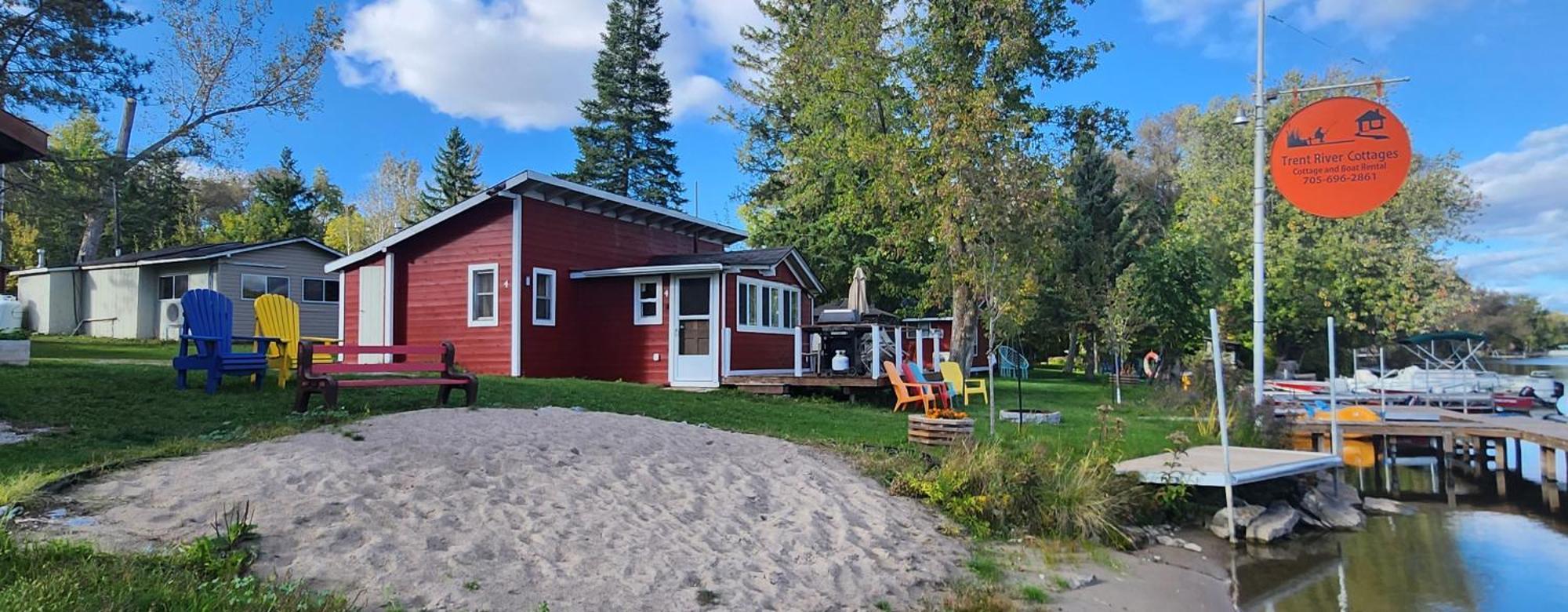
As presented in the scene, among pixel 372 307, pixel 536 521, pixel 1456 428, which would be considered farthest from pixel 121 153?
pixel 1456 428

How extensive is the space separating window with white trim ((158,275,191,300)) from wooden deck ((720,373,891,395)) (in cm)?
1850

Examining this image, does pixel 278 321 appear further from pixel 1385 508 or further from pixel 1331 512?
pixel 1385 508

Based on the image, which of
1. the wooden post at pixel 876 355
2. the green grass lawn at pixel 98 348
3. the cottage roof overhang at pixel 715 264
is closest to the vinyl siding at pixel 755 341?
the cottage roof overhang at pixel 715 264

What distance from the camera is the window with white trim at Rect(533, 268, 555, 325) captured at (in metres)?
16.2

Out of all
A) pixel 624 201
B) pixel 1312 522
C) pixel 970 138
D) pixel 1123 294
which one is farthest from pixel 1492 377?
pixel 624 201

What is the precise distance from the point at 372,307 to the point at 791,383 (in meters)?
9.10

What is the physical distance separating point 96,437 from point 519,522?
440 centimetres

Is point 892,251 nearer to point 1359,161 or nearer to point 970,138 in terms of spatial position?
point 970,138

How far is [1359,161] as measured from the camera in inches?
455

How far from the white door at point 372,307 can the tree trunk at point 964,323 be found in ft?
41.2

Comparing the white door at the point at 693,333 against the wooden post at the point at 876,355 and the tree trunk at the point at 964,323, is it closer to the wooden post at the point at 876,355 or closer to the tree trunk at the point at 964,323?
the wooden post at the point at 876,355

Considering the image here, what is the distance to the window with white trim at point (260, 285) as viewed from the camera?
2419 cm

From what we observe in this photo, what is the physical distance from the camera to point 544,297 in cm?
1653

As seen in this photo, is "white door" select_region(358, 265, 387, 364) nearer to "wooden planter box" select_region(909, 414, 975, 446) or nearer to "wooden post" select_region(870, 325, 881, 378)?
"wooden post" select_region(870, 325, 881, 378)
